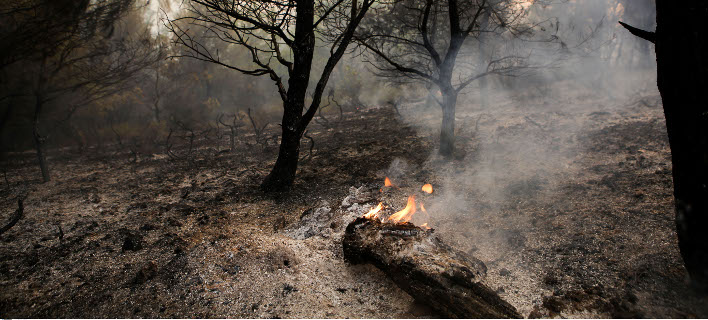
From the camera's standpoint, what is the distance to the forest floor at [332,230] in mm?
2996

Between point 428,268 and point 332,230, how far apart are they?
1.77 metres

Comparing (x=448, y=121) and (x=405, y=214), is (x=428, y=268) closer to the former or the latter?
(x=405, y=214)

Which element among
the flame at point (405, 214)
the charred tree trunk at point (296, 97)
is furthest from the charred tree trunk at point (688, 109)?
the charred tree trunk at point (296, 97)

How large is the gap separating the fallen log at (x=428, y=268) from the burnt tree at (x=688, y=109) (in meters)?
1.47

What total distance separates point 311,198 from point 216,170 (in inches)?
119

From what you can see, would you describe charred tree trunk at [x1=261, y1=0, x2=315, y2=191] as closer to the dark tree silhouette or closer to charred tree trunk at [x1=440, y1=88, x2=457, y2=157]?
charred tree trunk at [x1=440, y1=88, x2=457, y2=157]

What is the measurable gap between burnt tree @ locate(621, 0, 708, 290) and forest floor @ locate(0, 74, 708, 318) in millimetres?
629

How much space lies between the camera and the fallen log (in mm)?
2754

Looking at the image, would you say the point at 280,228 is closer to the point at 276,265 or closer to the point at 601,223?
the point at 276,265

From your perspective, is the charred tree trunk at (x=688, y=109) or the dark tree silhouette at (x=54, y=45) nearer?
the charred tree trunk at (x=688, y=109)

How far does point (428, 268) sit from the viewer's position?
9.61 feet

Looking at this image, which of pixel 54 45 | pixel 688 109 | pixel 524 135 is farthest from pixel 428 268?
pixel 54 45

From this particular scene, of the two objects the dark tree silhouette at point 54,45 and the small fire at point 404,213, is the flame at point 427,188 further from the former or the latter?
the dark tree silhouette at point 54,45

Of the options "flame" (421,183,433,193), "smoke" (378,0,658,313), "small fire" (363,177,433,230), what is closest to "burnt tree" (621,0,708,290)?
"smoke" (378,0,658,313)
